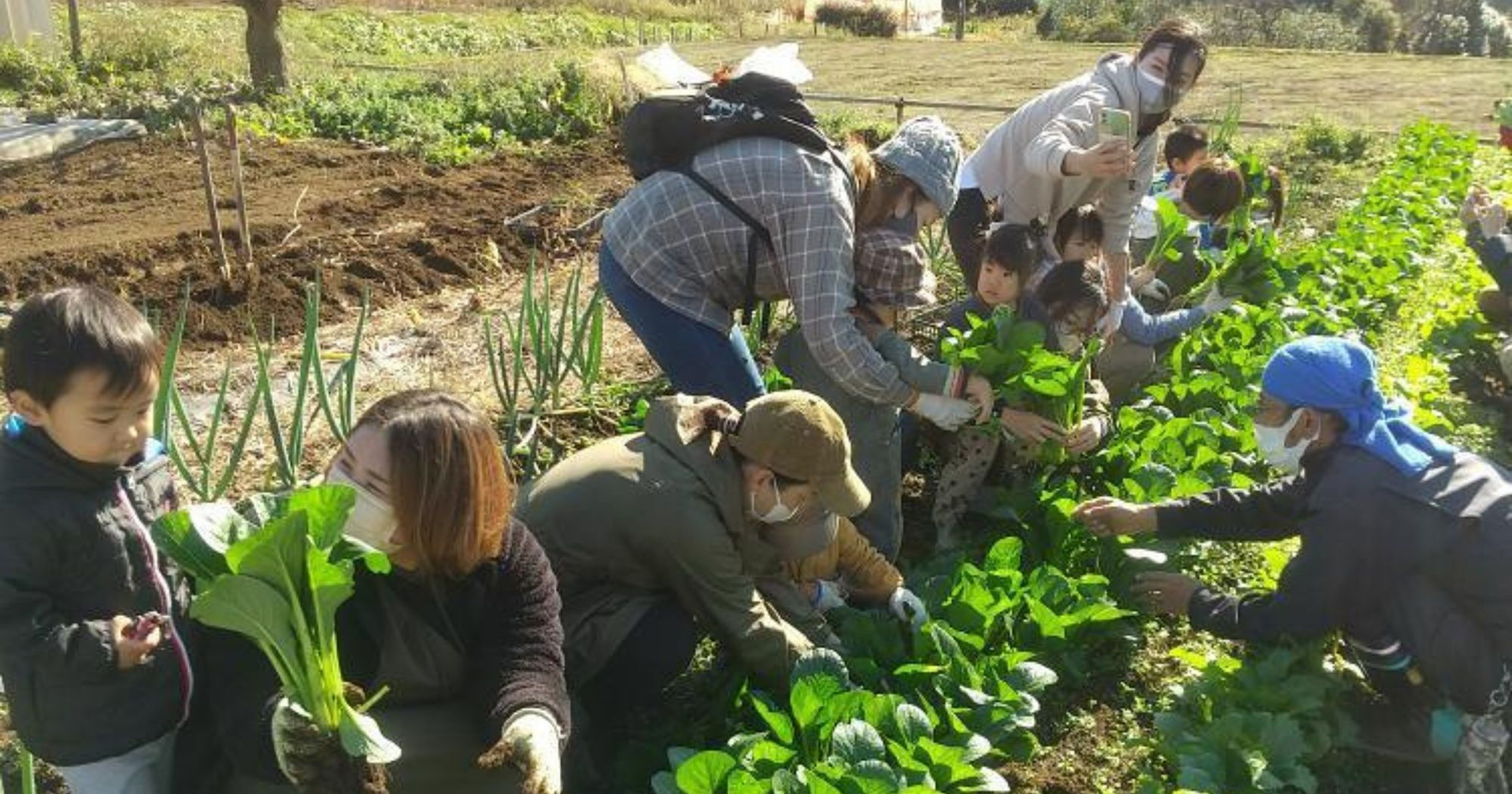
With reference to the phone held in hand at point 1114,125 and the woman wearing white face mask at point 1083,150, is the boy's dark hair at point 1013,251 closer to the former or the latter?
the woman wearing white face mask at point 1083,150

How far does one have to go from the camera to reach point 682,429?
8.21ft

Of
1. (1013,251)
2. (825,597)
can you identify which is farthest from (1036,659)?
(1013,251)

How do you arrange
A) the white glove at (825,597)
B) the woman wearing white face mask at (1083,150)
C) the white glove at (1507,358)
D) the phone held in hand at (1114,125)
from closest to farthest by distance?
the white glove at (825,597) → the phone held in hand at (1114,125) → the woman wearing white face mask at (1083,150) → the white glove at (1507,358)

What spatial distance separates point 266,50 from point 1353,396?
38.8 ft

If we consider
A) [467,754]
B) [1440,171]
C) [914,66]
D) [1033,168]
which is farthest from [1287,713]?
[914,66]

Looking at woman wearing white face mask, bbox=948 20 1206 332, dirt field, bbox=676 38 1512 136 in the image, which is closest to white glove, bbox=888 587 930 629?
woman wearing white face mask, bbox=948 20 1206 332

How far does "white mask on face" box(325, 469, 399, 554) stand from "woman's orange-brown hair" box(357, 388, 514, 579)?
0.01m

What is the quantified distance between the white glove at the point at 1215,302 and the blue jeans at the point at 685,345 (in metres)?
1.98

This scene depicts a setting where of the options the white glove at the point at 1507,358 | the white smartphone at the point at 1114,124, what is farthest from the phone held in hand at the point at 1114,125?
the white glove at the point at 1507,358

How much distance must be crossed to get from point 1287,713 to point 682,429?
1.36m

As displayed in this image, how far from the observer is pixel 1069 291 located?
11.9 feet

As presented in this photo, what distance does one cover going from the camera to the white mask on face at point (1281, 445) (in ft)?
8.72

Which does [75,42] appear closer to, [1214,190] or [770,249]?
[1214,190]

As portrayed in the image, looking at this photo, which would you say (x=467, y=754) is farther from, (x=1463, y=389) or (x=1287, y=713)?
(x=1463, y=389)
